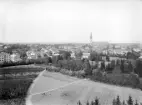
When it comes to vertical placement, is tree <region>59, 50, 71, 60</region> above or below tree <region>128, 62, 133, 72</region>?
above

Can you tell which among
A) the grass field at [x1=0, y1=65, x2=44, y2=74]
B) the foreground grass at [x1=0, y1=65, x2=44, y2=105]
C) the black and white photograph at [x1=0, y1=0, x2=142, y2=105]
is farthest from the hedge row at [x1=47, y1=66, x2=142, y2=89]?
the foreground grass at [x1=0, y1=65, x2=44, y2=105]

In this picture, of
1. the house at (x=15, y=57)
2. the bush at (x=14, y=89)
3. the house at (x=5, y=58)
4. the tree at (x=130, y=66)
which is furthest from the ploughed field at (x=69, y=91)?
the house at (x=5, y=58)

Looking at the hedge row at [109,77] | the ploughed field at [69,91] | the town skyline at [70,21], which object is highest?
the town skyline at [70,21]

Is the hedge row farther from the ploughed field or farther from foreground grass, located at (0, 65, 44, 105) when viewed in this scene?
foreground grass, located at (0, 65, 44, 105)

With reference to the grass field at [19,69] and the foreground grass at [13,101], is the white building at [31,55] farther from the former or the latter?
the foreground grass at [13,101]

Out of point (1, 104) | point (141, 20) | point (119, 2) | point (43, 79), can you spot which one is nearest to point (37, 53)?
point (43, 79)

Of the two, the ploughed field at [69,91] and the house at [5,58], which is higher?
the house at [5,58]

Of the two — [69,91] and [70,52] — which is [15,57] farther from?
[69,91]

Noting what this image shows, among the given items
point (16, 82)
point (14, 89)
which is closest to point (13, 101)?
point (14, 89)

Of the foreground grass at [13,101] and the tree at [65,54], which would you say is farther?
the tree at [65,54]
